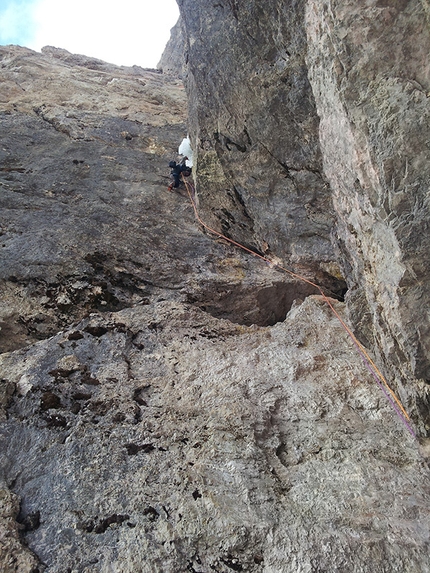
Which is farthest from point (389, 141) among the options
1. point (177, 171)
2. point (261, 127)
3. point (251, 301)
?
point (177, 171)

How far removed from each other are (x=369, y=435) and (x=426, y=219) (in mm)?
1991

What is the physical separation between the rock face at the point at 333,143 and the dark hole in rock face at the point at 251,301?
46cm

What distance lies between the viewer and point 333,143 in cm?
404

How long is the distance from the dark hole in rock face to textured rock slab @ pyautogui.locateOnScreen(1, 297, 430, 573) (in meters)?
1.28

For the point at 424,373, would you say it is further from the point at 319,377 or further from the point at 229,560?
the point at 229,560

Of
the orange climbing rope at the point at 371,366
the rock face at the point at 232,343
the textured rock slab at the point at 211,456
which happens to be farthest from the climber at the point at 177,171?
the textured rock slab at the point at 211,456

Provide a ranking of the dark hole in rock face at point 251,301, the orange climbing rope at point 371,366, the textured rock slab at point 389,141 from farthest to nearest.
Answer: the dark hole in rock face at point 251,301 → the orange climbing rope at point 371,366 → the textured rock slab at point 389,141

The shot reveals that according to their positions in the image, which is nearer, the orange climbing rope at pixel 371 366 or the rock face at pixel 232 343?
the rock face at pixel 232 343

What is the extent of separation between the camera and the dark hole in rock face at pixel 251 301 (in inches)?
261

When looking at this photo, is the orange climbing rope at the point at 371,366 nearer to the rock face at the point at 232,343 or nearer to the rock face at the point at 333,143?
the rock face at the point at 232,343

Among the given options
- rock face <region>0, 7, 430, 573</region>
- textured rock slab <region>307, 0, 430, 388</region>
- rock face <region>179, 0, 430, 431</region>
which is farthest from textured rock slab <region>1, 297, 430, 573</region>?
textured rock slab <region>307, 0, 430, 388</region>

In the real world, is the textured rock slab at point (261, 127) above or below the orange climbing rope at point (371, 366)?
above

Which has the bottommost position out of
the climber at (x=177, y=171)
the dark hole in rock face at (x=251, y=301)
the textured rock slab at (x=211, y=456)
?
the textured rock slab at (x=211, y=456)

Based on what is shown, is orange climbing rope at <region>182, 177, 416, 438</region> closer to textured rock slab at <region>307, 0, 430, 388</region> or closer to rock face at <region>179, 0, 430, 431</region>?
rock face at <region>179, 0, 430, 431</region>
